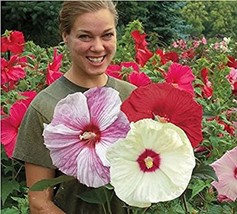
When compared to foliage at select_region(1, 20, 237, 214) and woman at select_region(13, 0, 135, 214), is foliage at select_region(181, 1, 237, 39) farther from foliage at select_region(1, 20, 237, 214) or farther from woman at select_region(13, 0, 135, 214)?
woman at select_region(13, 0, 135, 214)

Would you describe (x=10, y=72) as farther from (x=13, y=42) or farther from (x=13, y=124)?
(x=13, y=124)

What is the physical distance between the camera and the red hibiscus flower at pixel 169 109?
1.16 meters

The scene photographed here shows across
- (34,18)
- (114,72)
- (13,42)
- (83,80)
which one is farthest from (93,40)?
(34,18)

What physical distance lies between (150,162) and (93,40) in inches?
26.0

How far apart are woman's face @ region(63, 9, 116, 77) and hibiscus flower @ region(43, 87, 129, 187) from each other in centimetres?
53

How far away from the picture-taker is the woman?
67.6 inches

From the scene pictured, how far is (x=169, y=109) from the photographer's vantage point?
1.17 metres

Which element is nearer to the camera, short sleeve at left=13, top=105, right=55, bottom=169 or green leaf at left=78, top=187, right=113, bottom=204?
green leaf at left=78, top=187, right=113, bottom=204

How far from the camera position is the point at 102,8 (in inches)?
68.7

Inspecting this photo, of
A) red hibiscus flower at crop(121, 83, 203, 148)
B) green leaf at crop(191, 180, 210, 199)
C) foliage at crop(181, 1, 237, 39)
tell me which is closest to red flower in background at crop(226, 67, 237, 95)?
green leaf at crop(191, 180, 210, 199)

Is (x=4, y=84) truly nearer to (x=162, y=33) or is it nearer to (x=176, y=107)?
(x=176, y=107)

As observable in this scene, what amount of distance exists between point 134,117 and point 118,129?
0.04 m

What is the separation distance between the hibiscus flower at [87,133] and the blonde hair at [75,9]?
59 cm

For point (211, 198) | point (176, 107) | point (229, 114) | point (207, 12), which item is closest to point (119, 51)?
point (229, 114)
